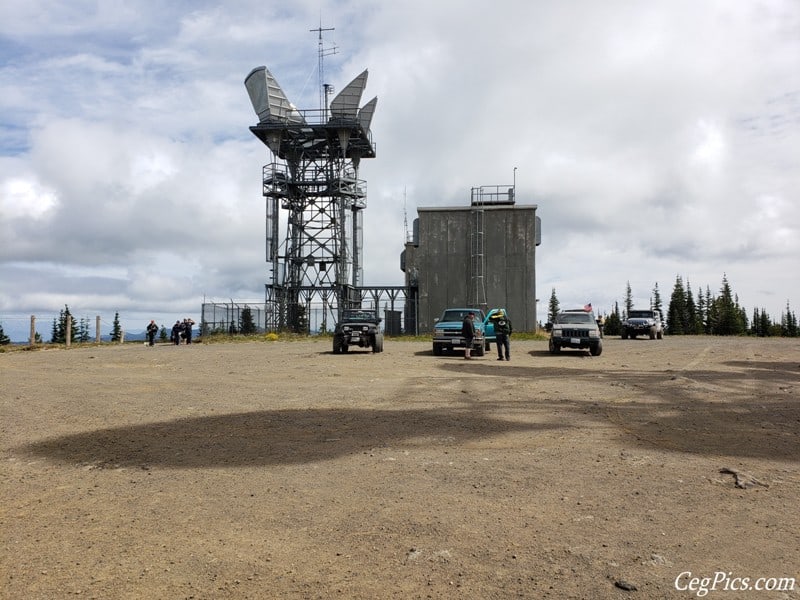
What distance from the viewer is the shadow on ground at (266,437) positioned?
742 cm

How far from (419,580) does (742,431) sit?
6.80 meters

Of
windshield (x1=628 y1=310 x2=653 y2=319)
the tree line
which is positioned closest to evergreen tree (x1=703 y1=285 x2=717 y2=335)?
the tree line

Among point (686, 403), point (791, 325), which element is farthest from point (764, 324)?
point (686, 403)

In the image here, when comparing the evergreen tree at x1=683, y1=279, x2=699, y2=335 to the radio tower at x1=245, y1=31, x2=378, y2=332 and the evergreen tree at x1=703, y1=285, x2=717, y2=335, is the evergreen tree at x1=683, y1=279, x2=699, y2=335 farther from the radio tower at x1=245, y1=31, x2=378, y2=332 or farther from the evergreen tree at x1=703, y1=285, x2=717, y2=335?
the radio tower at x1=245, y1=31, x2=378, y2=332

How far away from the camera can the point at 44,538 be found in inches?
191

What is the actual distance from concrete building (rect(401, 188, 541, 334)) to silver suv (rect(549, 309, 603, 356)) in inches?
798

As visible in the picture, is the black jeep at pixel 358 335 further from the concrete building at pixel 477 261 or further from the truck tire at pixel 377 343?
Answer: the concrete building at pixel 477 261

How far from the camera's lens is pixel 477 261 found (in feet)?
160

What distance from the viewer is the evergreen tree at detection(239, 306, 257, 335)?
169 ft

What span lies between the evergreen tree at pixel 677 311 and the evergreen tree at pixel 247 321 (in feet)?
251

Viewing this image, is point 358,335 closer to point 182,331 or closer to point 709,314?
point 182,331

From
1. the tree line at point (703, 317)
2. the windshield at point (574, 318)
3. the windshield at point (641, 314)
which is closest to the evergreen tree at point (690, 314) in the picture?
the tree line at point (703, 317)

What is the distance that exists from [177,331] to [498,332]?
24.3 meters

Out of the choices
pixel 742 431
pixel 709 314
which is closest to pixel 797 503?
pixel 742 431
